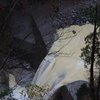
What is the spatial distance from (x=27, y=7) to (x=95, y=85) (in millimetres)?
9827

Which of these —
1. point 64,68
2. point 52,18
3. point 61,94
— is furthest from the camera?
point 52,18

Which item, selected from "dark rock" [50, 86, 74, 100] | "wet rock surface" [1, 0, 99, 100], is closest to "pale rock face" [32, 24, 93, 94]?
"dark rock" [50, 86, 74, 100]

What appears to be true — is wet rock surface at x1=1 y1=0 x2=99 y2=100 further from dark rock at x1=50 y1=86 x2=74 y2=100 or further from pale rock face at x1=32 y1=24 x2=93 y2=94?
dark rock at x1=50 y1=86 x2=74 y2=100

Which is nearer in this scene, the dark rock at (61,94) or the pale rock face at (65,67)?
the dark rock at (61,94)

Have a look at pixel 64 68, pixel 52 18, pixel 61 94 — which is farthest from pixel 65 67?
pixel 52 18

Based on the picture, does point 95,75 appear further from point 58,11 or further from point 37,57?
point 58,11

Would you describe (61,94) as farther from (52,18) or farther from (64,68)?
(52,18)

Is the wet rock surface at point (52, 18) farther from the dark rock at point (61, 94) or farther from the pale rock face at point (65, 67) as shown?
the dark rock at point (61, 94)

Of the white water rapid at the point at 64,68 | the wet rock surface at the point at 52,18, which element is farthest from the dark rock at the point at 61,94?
the wet rock surface at the point at 52,18

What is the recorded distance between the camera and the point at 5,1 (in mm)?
10445

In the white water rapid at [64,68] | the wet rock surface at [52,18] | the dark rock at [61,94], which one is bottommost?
the dark rock at [61,94]

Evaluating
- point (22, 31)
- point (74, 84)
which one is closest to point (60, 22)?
point (22, 31)

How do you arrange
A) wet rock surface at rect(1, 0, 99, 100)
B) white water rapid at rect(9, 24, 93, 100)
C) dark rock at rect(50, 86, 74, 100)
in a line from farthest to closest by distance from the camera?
wet rock surface at rect(1, 0, 99, 100), white water rapid at rect(9, 24, 93, 100), dark rock at rect(50, 86, 74, 100)

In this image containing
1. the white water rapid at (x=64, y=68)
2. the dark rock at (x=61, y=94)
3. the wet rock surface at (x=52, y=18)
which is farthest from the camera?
the wet rock surface at (x=52, y=18)
